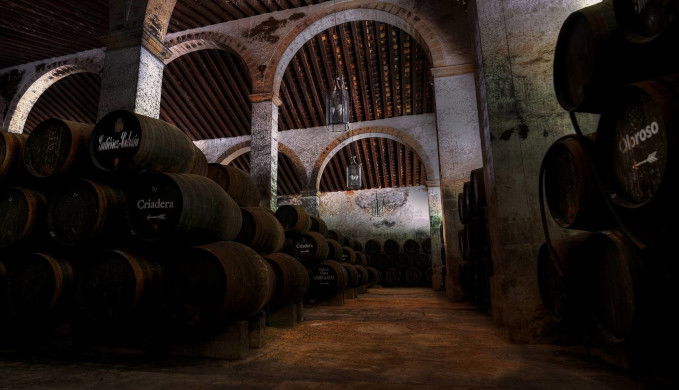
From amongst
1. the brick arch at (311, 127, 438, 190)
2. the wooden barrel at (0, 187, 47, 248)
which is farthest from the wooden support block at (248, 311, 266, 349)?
the brick arch at (311, 127, 438, 190)

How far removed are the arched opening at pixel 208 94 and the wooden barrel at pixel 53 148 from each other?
7.22 metres

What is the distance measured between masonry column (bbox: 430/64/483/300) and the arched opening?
17.6 ft

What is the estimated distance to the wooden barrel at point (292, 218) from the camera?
18.6ft

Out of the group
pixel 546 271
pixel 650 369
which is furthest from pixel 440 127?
pixel 650 369

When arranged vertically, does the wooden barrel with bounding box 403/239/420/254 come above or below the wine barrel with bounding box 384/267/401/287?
above

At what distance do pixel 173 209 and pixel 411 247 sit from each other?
42.3ft

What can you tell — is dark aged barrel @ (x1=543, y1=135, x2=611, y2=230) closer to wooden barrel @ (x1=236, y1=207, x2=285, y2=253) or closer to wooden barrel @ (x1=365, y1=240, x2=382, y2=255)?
wooden barrel @ (x1=236, y1=207, x2=285, y2=253)

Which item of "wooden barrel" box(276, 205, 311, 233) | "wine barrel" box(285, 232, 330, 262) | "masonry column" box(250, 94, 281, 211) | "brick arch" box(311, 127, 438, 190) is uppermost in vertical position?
"brick arch" box(311, 127, 438, 190)

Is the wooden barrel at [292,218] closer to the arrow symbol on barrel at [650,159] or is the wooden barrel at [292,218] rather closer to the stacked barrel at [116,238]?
the stacked barrel at [116,238]

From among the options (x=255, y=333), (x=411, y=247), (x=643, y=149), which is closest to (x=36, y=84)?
(x=255, y=333)

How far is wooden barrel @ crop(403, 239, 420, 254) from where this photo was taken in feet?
47.6

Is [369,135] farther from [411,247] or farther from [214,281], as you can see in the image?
[214,281]

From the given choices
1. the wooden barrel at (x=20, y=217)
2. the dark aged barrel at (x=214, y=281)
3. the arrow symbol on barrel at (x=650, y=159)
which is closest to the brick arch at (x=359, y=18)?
the wooden barrel at (x=20, y=217)

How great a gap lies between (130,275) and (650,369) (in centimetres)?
327
